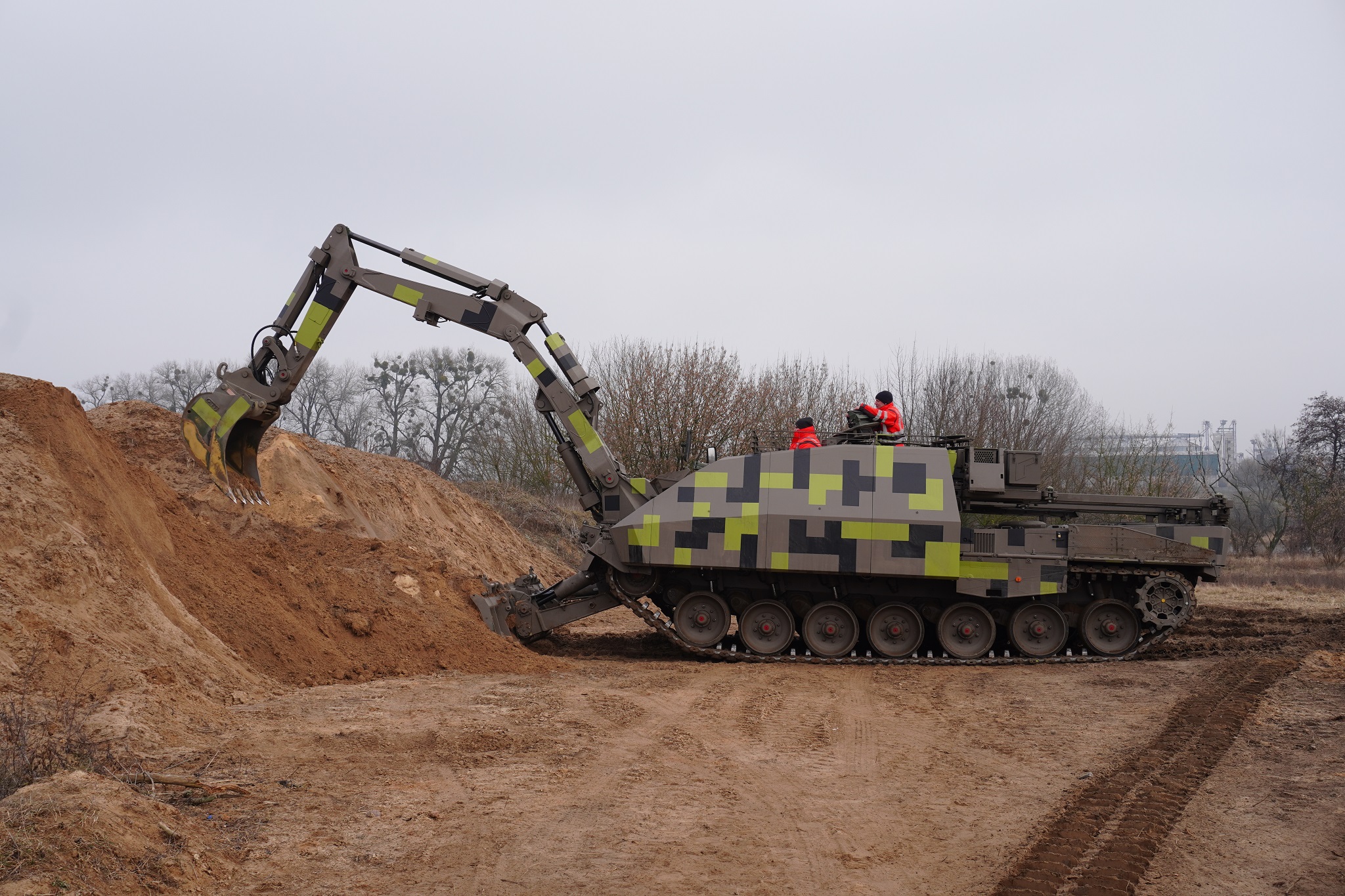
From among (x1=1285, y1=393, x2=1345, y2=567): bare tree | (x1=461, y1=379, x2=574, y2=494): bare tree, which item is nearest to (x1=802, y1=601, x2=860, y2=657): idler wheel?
(x1=461, y1=379, x2=574, y2=494): bare tree

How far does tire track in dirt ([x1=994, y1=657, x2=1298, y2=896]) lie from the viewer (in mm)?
5453

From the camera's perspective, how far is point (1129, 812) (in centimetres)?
664

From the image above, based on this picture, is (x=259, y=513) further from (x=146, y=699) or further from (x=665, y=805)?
(x=665, y=805)

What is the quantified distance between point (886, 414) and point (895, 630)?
300 centimetres

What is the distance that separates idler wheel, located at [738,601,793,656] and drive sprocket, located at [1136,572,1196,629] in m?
4.68

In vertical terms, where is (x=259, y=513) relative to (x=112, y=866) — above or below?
above

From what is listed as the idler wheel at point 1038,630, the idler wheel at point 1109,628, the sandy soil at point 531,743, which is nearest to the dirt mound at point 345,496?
the sandy soil at point 531,743

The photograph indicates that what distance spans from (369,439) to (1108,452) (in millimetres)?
27625

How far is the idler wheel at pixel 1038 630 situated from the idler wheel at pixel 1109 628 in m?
0.33

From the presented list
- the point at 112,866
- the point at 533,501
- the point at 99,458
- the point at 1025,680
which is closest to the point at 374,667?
the point at 99,458

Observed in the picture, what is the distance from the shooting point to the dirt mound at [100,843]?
4.39 m

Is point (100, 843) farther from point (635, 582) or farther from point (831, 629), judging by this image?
point (831, 629)

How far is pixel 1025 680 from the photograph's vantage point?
12.3 metres

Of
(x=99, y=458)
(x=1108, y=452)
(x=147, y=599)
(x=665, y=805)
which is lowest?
(x=665, y=805)
